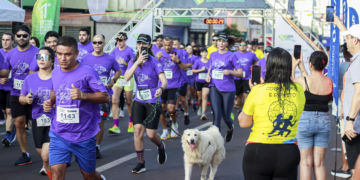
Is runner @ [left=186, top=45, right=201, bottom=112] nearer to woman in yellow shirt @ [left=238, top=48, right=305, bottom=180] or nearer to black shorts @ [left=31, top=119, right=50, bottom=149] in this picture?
black shorts @ [left=31, top=119, right=50, bottom=149]

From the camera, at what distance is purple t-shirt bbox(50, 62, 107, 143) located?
4.27 m

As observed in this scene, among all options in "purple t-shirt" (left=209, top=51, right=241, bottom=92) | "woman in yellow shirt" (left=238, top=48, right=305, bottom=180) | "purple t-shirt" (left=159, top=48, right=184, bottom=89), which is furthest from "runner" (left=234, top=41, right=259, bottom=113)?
"woman in yellow shirt" (left=238, top=48, right=305, bottom=180)

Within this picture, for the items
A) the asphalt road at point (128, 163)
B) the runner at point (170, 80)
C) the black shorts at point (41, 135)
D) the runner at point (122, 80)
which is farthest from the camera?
the runner at point (122, 80)

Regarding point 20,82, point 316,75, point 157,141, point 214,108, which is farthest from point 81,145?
point 214,108

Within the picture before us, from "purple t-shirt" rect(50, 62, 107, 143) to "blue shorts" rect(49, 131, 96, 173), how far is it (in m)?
0.04

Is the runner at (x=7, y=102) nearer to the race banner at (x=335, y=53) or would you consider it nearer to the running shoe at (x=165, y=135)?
the running shoe at (x=165, y=135)

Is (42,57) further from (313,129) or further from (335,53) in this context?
(335,53)

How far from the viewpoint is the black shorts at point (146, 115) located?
6422mm

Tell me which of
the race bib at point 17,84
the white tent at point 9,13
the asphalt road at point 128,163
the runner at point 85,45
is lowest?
the asphalt road at point 128,163

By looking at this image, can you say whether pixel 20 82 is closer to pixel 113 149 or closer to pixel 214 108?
pixel 113 149

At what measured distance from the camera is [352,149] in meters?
4.49

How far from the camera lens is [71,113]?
427cm

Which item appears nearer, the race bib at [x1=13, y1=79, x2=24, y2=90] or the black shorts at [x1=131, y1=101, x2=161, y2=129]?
the black shorts at [x1=131, y1=101, x2=161, y2=129]

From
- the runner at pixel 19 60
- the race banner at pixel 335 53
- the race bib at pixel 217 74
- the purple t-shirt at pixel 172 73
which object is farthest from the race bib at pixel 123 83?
the race banner at pixel 335 53
